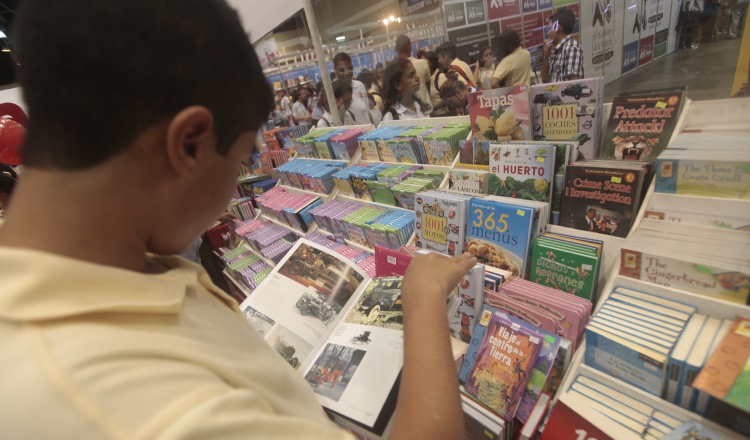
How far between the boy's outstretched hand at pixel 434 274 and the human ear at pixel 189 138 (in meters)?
0.52

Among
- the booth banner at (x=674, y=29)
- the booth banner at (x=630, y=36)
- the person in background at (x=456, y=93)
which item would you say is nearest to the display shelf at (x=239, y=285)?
the person in background at (x=456, y=93)

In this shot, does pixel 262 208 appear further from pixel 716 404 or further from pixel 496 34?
pixel 496 34

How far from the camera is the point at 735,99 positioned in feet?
3.51

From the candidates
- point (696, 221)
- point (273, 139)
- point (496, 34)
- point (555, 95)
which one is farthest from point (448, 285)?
point (496, 34)

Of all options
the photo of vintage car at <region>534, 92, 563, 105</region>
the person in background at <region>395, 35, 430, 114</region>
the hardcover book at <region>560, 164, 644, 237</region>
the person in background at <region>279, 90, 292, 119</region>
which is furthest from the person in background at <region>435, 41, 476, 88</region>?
the person in background at <region>279, 90, 292, 119</region>

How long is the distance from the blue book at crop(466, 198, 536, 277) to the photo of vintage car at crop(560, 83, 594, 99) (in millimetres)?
A: 481

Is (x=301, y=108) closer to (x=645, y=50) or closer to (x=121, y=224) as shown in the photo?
(x=645, y=50)

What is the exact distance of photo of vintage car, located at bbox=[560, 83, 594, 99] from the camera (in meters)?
1.29

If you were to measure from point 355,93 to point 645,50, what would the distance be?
403 centimetres

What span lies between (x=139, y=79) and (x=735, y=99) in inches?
61.9

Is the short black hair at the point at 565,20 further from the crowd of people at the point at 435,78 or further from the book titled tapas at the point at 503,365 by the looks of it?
the book titled tapas at the point at 503,365

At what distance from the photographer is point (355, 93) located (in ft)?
13.0

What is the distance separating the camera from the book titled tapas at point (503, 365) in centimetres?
109

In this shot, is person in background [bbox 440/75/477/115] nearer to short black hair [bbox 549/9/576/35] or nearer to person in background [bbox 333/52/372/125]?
person in background [bbox 333/52/372/125]
